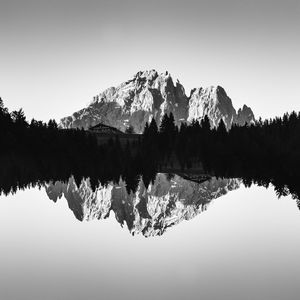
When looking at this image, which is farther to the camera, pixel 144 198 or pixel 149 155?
pixel 149 155

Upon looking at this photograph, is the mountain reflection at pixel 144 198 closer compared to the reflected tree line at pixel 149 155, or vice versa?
the mountain reflection at pixel 144 198

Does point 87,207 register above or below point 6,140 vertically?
below

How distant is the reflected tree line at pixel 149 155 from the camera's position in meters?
86.7

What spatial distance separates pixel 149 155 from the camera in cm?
13262

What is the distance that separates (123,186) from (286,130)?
74.2m

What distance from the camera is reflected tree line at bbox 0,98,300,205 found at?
86.7 metres

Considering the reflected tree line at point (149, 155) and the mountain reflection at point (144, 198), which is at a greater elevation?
the reflected tree line at point (149, 155)

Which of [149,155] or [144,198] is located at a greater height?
[149,155]

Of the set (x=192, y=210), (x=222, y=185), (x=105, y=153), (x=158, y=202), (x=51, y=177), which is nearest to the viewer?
(x=192, y=210)

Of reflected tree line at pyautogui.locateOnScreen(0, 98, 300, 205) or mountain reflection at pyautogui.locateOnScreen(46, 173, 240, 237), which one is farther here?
reflected tree line at pyautogui.locateOnScreen(0, 98, 300, 205)

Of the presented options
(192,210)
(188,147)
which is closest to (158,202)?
(192,210)

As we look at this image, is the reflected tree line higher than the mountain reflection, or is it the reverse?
the reflected tree line

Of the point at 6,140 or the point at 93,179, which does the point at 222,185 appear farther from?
the point at 6,140

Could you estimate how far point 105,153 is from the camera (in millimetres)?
124688
